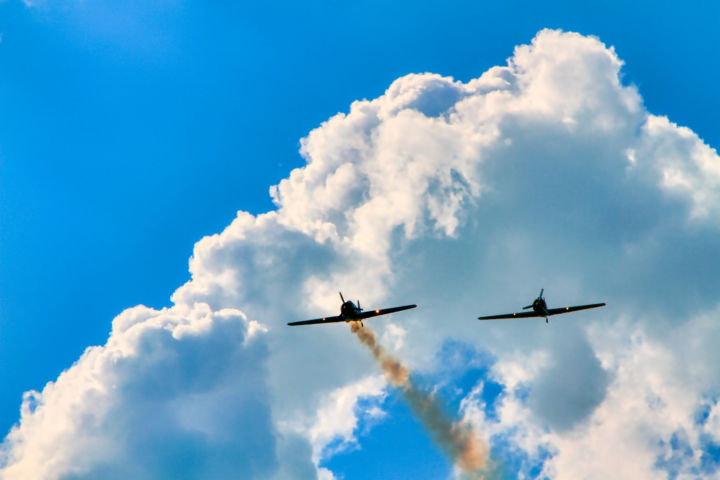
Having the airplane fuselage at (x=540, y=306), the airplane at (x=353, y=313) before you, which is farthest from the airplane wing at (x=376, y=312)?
the airplane fuselage at (x=540, y=306)

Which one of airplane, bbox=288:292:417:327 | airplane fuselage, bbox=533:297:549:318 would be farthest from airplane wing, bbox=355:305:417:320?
airplane fuselage, bbox=533:297:549:318

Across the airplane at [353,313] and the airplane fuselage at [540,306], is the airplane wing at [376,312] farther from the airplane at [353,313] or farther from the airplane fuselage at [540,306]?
the airplane fuselage at [540,306]

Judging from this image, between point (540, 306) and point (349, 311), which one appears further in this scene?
point (540, 306)

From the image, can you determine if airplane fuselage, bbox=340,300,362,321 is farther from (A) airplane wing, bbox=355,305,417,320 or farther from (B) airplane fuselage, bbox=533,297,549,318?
(B) airplane fuselage, bbox=533,297,549,318

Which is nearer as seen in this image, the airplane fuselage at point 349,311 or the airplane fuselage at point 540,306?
the airplane fuselage at point 349,311

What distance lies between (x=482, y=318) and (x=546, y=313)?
43.5ft

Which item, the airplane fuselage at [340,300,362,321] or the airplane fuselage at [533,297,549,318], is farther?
the airplane fuselage at [533,297,549,318]

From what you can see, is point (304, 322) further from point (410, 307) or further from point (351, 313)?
point (410, 307)

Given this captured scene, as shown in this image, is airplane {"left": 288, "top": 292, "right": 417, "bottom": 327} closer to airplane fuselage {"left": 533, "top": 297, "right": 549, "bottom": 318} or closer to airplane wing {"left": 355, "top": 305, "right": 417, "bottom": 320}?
airplane wing {"left": 355, "top": 305, "right": 417, "bottom": 320}

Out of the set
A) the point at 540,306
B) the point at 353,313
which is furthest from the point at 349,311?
the point at 540,306

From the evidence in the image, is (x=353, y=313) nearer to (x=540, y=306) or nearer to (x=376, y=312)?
(x=376, y=312)

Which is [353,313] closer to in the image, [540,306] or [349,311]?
[349,311]

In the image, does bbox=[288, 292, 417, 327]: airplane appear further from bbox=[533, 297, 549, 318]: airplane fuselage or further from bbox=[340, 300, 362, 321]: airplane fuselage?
bbox=[533, 297, 549, 318]: airplane fuselage

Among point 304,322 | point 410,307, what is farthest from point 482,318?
point 304,322
